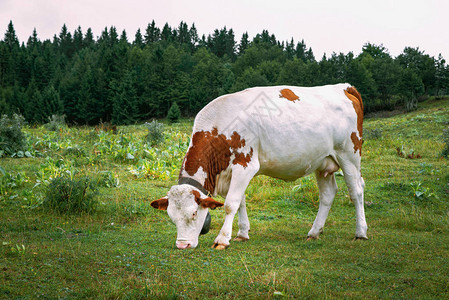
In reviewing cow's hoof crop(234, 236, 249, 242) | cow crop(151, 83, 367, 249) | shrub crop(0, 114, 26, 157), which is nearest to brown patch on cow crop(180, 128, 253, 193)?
cow crop(151, 83, 367, 249)

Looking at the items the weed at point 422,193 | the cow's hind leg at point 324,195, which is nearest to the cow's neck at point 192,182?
the cow's hind leg at point 324,195

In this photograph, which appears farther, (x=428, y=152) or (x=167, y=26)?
(x=167, y=26)

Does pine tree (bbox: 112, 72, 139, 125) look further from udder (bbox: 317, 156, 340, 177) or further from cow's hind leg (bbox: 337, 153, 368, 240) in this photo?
cow's hind leg (bbox: 337, 153, 368, 240)

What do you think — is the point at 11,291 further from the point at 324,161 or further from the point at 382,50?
the point at 382,50

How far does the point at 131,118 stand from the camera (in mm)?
81500

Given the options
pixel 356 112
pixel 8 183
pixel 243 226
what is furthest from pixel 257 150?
pixel 8 183

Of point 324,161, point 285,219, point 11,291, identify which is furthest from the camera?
point 285,219

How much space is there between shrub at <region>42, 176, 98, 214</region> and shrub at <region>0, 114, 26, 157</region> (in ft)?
18.4

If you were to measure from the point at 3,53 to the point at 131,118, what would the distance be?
5543 centimetres

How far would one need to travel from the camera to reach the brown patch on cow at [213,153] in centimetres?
580

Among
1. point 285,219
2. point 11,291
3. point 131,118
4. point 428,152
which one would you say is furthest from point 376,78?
point 11,291

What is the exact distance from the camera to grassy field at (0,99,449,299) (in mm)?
4048

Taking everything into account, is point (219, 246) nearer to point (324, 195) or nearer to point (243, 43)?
point (324, 195)

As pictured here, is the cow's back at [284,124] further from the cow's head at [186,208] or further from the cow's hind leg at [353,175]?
the cow's head at [186,208]
